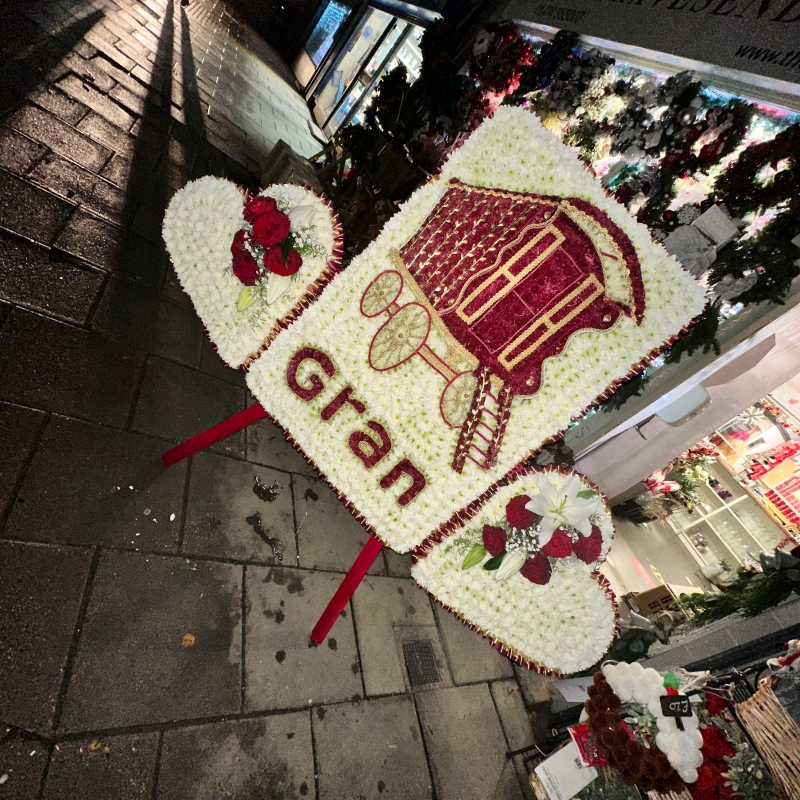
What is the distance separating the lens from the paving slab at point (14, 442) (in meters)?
1.80

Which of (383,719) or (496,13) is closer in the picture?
(383,719)

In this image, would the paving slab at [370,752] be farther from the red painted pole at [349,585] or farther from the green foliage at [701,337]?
the green foliage at [701,337]

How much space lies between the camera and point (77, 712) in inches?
60.8

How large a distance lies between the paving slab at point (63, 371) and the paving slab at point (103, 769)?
4.92 ft

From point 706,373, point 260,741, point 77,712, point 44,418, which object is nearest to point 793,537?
point 706,373

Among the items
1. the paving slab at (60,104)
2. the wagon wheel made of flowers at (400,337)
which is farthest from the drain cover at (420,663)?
the paving slab at (60,104)

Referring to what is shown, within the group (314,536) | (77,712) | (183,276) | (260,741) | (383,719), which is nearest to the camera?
(77,712)

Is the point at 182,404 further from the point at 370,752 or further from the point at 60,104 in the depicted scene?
the point at 60,104

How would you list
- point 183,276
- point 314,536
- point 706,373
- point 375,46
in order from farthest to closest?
point 375,46, point 706,373, point 314,536, point 183,276

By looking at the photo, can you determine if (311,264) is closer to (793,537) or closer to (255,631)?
(255,631)

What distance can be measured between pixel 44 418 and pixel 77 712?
1.38 m

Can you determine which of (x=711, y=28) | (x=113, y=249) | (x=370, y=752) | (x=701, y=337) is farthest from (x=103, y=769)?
(x=711, y=28)

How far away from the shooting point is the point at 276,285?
189 cm

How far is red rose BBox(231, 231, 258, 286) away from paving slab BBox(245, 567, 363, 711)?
1.65 m
